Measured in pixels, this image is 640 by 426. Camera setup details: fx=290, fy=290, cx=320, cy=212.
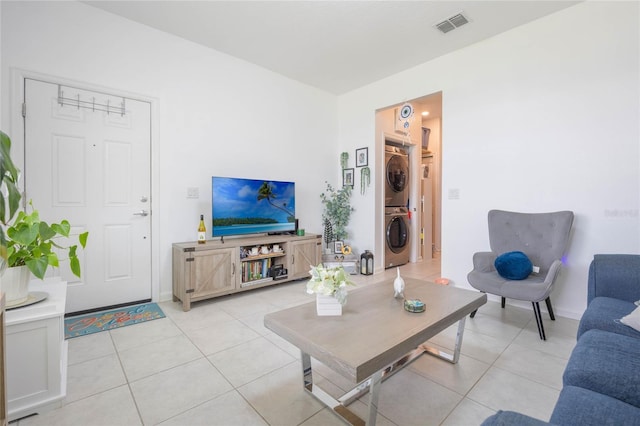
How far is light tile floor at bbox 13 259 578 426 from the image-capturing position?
56.7 inches

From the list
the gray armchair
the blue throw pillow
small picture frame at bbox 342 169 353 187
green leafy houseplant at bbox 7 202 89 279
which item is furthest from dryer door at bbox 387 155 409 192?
green leafy houseplant at bbox 7 202 89 279

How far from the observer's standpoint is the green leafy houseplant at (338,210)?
4.50 metres

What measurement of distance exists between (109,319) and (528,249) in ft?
A: 12.7


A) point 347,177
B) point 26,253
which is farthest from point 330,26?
point 26,253

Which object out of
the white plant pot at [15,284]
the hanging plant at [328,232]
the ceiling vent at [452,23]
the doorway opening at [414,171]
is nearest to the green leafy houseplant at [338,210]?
the hanging plant at [328,232]

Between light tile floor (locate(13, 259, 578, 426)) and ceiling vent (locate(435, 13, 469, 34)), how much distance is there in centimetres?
288

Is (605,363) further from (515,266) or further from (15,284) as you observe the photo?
(15,284)

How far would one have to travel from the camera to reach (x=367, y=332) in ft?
4.50

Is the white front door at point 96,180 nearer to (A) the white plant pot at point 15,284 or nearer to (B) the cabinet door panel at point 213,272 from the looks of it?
(B) the cabinet door panel at point 213,272

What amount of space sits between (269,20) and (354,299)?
2795 millimetres

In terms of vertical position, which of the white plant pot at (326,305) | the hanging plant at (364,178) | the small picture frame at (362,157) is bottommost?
the white plant pot at (326,305)

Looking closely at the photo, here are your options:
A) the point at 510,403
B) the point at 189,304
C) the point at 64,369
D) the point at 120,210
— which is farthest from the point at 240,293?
the point at 510,403

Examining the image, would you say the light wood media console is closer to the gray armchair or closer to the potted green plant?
the potted green plant

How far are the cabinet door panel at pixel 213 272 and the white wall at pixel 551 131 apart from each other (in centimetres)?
256
